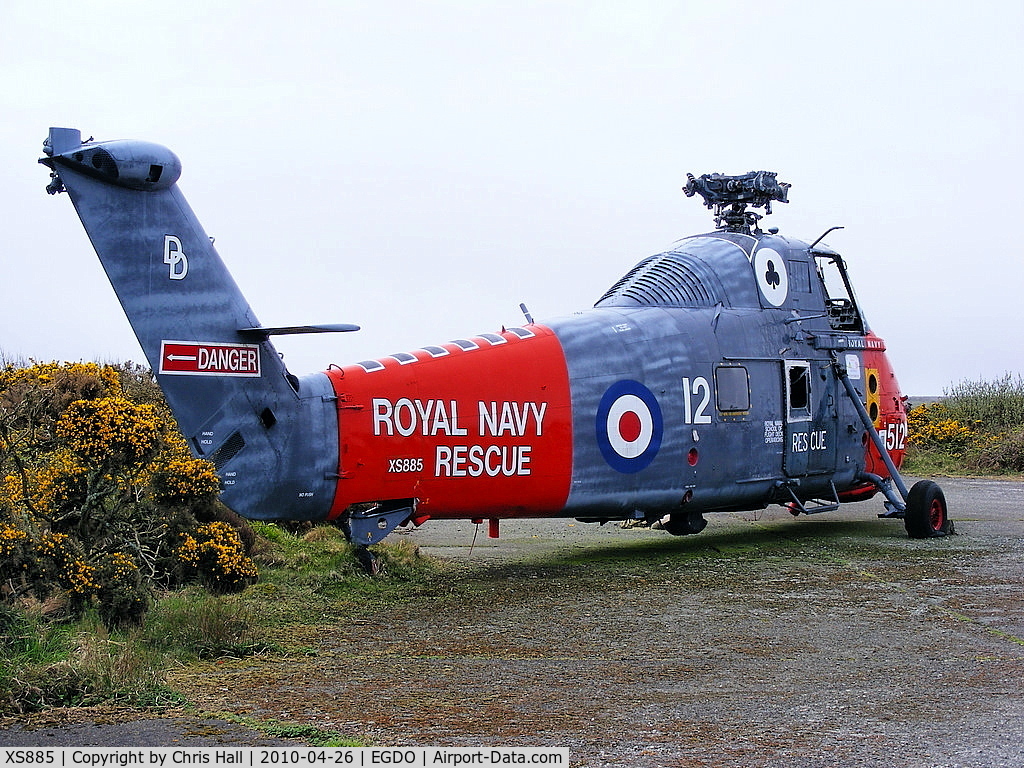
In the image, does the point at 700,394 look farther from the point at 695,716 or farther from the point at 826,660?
the point at 695,716

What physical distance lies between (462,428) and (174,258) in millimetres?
3423

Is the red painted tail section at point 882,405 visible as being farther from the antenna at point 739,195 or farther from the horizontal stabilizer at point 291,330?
the horizontal stabilizer at point 291,330

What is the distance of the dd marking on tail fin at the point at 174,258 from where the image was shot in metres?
9.84

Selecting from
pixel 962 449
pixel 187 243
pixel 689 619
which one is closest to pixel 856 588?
pixel 689 619

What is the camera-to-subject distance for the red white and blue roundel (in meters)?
12.7

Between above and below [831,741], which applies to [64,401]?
above

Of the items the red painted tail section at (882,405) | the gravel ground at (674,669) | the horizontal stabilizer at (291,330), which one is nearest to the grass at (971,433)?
the red painted tail section at (882,405)

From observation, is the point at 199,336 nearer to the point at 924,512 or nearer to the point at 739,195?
the point at 739,195

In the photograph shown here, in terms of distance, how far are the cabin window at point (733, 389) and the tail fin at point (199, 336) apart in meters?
5.64

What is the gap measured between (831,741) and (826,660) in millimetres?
2220

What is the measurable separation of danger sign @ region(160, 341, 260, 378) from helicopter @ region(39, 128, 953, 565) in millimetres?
15

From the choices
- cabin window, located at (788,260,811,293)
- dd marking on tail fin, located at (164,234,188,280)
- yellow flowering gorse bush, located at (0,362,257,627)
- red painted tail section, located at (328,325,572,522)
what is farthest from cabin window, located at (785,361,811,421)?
dd marking on tail fin, located at (164,234,188,280)

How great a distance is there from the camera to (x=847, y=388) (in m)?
16.0

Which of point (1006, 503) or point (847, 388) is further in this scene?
point (1006, 503)
